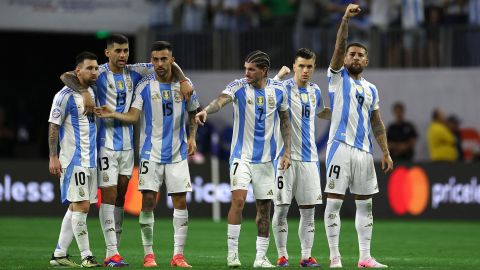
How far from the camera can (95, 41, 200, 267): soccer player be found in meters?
14.4

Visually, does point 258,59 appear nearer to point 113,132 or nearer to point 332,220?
point 113,132

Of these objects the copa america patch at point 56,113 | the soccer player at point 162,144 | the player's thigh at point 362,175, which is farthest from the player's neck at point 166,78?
the player's thigh at point 362,175

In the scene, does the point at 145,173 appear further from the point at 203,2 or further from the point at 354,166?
the point at 203,2

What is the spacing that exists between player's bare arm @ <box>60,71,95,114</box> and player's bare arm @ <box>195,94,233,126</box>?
4.02 feet

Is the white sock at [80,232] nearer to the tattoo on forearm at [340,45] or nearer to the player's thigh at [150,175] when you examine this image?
the player's thigh at [150,175]

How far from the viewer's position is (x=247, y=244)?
18859mm

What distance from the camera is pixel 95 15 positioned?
28984 millimetres

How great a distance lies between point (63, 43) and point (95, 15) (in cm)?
362

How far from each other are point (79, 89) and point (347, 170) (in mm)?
3187

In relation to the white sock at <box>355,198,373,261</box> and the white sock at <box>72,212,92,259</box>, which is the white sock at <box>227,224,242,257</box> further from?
the white sock at <box>72,212,92,259</box>

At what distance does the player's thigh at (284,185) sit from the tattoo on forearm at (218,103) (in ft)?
3.63

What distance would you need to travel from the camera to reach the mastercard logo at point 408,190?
24562 mm

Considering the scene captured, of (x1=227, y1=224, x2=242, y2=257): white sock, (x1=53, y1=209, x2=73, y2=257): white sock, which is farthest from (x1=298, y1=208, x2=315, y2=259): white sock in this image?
(x1=53, y1=209, x2=73, y2=257): white sock

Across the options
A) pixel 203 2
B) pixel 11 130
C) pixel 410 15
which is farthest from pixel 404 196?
pixel 11 130
